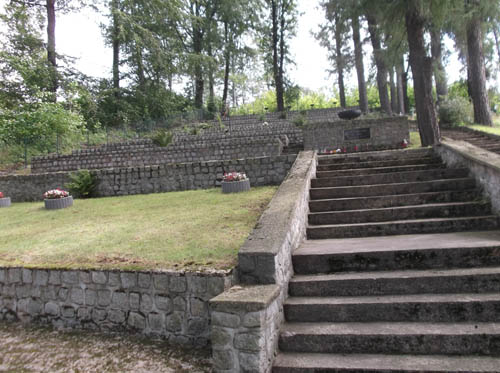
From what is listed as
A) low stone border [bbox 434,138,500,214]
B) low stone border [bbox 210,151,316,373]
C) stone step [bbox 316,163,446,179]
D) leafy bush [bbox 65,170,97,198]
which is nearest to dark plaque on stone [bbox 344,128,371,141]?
low stone border [bbox 434,138,500,214]

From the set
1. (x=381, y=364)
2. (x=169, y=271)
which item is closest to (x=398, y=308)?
(x=381, y=364)

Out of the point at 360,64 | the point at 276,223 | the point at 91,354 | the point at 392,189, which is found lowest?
the point at 91,354

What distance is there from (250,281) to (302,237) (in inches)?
57.8

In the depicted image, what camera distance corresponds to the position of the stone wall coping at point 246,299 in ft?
8.60

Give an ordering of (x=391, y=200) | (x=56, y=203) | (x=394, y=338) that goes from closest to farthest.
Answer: (x=394, y=338), (x=391, y=200), (x=56, y=203)

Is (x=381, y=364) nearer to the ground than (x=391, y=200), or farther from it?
nearer to the ground

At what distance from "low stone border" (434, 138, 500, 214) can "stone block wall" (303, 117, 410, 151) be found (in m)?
4.63

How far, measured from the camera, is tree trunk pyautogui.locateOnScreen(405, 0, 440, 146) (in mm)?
9250

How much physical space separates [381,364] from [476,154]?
13.9 feet

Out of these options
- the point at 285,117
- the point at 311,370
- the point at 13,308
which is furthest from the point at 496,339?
the point at 285,117

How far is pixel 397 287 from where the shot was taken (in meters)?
3.28

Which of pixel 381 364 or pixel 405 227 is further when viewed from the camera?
pixel 405 227

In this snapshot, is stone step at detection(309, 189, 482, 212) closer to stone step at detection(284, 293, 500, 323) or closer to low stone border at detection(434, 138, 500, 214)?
low stone border at detection(434, 138, 500, 214)

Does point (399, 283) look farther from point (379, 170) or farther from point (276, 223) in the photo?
point (379, 170)
